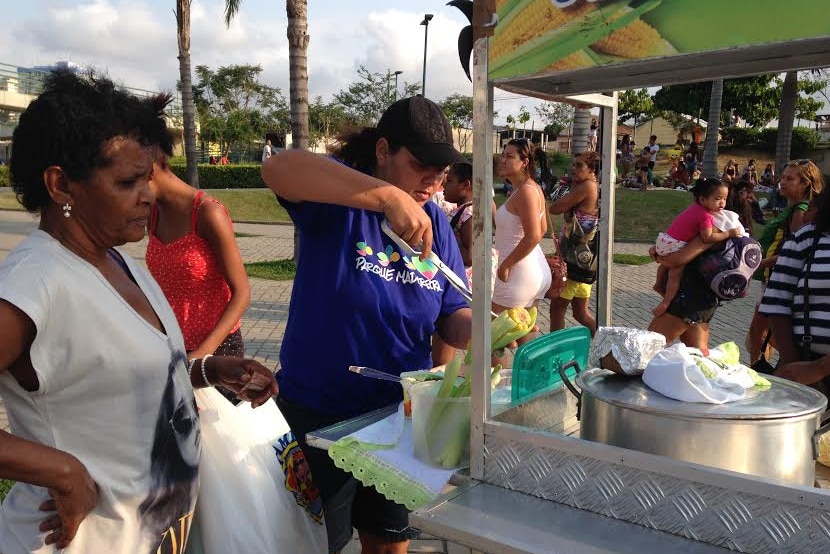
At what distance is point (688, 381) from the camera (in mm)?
1362

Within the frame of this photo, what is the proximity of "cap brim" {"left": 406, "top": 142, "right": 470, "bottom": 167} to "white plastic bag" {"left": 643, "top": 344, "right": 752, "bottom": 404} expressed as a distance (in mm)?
853

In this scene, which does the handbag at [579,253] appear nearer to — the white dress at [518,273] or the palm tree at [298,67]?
the white dress at [518,273]

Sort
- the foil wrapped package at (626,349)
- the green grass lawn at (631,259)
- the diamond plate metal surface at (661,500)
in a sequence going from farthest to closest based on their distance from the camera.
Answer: the green grass lawn at (631,259) < the foil wrapped package at (626,349) < the diamond plate metal surface at (661,500)

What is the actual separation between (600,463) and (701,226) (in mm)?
3751

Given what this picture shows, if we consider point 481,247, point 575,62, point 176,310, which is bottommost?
point 176,310

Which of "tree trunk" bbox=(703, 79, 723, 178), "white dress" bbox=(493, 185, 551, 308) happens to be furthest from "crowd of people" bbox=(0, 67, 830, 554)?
"tree trunk" bbox=(703, 79, 723, 178)

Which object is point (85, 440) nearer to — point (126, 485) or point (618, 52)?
point (126, 485)

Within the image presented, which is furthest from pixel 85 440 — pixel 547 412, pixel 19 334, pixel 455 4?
pixel 455 4

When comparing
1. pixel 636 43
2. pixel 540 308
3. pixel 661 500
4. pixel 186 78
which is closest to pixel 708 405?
pixel 661 500

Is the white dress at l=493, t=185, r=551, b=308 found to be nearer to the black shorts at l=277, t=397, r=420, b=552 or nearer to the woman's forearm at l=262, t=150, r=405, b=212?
the black shorts at l=277, t=397, r=420, b=552

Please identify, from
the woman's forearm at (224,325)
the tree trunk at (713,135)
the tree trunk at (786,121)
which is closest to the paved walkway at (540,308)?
the woman's forearm at (224,325)

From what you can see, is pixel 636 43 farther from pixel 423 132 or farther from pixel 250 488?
pixel 250 488

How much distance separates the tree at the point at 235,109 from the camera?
3909 cm

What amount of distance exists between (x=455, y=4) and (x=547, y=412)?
102cm
